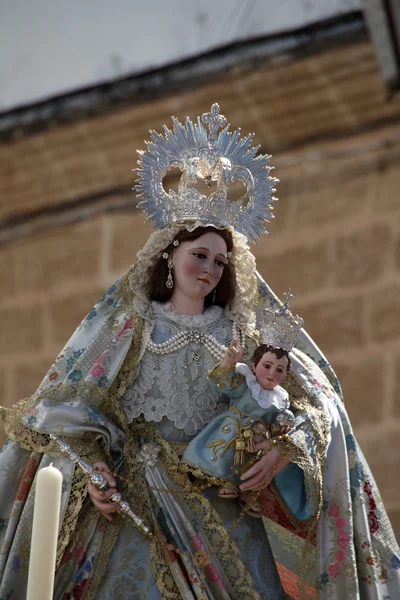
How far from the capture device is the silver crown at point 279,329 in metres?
3.71

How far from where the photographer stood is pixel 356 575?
3.79 metres

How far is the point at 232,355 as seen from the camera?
3.66 m

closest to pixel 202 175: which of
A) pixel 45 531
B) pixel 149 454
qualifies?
pixel 149 454

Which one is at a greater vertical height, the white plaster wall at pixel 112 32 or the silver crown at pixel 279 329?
the white plaster wall at pixel 112 32

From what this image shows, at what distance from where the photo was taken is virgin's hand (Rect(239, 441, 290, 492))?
364cm

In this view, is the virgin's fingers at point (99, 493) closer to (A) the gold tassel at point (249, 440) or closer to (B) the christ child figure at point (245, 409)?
(B) the christ child figure at point (245, 409)

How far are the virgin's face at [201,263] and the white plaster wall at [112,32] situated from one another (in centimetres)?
192

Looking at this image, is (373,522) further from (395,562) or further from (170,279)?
(170,279)

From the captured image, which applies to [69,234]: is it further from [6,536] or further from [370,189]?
[6,536]

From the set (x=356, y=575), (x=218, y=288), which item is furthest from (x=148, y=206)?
(x=356, y=575)

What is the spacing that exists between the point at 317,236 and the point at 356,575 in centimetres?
218

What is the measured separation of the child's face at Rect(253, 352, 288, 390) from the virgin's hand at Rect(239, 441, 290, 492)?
15 cm

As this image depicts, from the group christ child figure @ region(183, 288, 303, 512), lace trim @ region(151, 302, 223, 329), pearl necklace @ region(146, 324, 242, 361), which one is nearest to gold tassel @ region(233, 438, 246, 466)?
christ child figure @ region(183, 288, 303, 512)

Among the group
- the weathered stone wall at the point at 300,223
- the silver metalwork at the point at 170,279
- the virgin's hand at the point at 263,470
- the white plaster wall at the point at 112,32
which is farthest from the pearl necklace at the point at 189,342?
the white plaster wall at the point at 112,32
